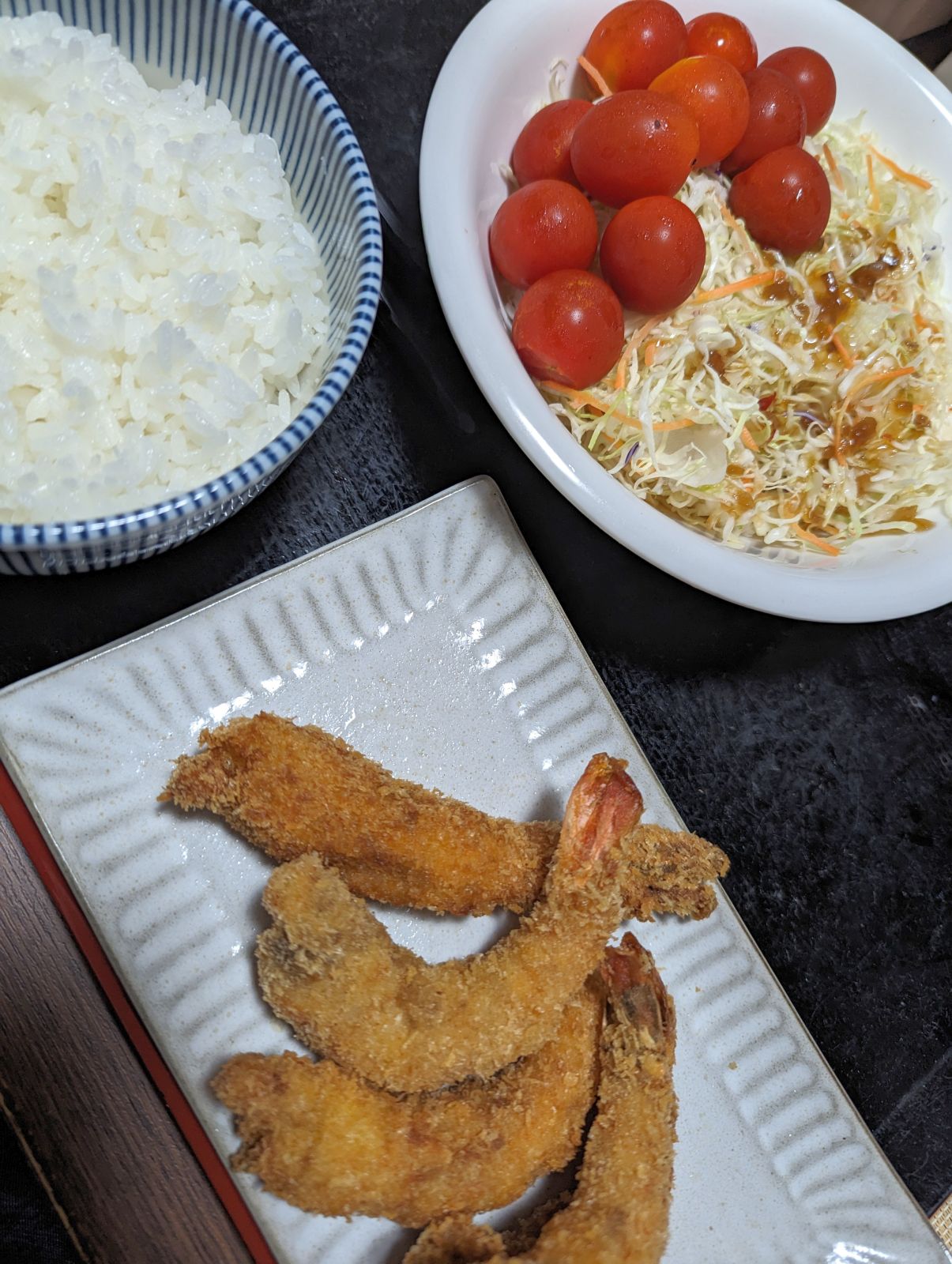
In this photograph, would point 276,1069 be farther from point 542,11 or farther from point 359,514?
point 542,11

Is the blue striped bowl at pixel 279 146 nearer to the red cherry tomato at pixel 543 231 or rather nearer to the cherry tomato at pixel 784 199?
the red cherry tomato at pixel 543 231

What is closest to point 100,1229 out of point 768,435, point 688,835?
point 688,835

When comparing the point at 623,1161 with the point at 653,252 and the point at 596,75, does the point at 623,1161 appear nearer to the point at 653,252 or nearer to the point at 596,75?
the point at 653,252

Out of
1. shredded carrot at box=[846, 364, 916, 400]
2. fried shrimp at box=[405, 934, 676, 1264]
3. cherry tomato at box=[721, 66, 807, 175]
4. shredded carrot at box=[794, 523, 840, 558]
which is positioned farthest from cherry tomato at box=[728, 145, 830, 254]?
fried shrimp at box=[405, 934, 676, 1264]

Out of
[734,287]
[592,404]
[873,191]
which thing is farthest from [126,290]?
[873,191]

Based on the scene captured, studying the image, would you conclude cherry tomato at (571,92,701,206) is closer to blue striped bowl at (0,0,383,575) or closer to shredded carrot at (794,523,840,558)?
blue striped bowl at (0,0,383,575)

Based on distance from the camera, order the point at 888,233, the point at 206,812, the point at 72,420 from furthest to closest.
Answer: the point at 888,233 < the point at 206,812 < the point at 72,420

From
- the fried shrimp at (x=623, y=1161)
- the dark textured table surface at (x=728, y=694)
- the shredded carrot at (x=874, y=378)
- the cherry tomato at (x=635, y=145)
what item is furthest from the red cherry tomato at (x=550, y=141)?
the fried shrimp at (x=623, y=1161)
